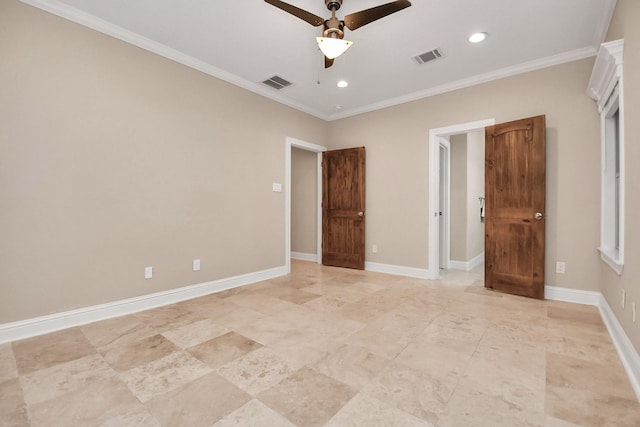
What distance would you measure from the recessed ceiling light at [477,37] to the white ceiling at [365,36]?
0.07 m

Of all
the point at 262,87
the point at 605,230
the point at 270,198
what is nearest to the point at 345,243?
the point at 270,198

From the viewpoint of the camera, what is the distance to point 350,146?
5.27 m

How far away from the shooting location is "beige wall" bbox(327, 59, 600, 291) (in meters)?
3.21

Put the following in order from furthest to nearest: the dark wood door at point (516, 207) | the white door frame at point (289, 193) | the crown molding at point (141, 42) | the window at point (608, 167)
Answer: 1. the white door frame at point (289, 193)
2. the dark wood door at point (516, 207)
3. the window at point (608, 167)
4. the crown molding at point (141, 42)

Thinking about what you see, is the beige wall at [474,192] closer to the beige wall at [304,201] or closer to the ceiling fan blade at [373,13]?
the beige wall at [304,201]

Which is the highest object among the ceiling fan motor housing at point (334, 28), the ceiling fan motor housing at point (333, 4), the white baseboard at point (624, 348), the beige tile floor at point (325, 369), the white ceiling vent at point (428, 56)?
the white ceiling vent at point (428, 56)

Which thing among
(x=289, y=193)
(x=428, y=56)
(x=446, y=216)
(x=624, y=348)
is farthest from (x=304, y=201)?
(x=624, y=348)

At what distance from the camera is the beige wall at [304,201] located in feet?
19.0

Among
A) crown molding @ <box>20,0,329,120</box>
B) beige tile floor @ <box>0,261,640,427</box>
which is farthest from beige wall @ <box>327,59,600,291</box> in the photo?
crown molding @ <box>20,0,329,120</box>

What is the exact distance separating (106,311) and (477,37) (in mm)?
4618

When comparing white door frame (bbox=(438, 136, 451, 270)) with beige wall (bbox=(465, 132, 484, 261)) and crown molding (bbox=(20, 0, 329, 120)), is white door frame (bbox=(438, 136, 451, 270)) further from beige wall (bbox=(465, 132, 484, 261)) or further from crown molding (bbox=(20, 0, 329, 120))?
crown molding (bbox=(20, 0, 329, 120))

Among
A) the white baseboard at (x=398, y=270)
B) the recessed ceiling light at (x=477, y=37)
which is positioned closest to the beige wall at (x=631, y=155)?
the recessed ceiling light at (x=477, y=37)

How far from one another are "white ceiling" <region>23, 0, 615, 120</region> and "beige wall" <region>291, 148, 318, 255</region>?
1.96 m

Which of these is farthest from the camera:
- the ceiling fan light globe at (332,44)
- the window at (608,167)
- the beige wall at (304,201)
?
the beige wall at (304,201)
